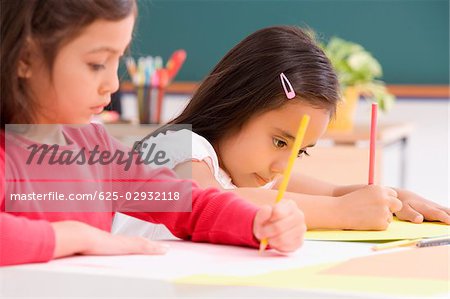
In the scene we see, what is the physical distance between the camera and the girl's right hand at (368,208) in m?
1.15

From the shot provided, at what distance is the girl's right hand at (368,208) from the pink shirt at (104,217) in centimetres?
21

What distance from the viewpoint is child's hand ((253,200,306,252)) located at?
900mm

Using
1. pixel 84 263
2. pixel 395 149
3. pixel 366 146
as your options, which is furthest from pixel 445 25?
pixel 84 263

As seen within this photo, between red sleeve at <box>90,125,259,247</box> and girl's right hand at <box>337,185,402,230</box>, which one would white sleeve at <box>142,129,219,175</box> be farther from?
girl's right hand at <box>337,185,402,230</box>

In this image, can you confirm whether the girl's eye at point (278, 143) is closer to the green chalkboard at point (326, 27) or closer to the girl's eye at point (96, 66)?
the girl's eye at point (96, 66)

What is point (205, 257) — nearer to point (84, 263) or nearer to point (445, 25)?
point (84, 263)

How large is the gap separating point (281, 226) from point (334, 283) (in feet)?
0.59

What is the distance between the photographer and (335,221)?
1156mm

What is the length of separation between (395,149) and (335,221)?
3.15 meters

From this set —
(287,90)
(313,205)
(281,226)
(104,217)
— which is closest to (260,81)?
(287,90)

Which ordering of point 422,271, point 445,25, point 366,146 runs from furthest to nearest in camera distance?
point 445,25, point 366,146, point 422,271

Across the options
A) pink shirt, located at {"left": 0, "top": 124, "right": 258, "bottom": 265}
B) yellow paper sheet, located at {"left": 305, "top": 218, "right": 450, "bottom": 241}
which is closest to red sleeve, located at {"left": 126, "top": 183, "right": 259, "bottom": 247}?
pink shirt, located at {"left": 0, "top": 124, "right": 258, "bottom": 265}

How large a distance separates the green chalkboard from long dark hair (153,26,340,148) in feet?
8.17

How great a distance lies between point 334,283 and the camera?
29.0 inches
